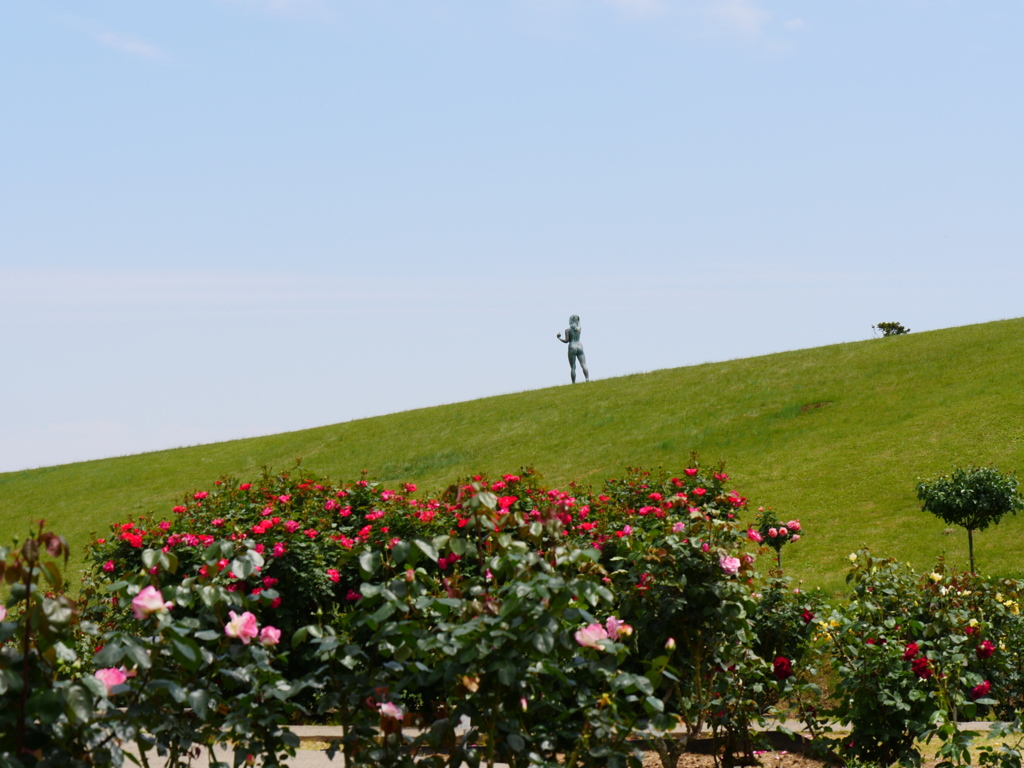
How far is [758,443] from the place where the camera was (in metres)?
21.5

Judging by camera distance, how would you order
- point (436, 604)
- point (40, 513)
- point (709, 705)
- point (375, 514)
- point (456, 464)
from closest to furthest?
point (436, 604), point (709, 705), point (375, 514), point (456, 464), point (40, 513)

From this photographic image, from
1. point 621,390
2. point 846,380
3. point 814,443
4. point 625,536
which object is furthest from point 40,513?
point 625,536

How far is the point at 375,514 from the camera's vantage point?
27.5 feet

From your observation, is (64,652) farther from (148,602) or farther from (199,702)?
(199,702)

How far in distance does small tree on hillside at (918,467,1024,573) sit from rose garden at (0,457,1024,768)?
15.8 feet

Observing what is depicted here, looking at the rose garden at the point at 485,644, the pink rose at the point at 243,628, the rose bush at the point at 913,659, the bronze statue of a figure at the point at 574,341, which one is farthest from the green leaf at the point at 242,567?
the bronze statue of a figure at the point at 574,341

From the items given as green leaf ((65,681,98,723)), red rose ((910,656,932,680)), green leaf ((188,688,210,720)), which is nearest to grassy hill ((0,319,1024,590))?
red rose ((910,656,932,680))

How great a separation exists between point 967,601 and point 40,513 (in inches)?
1005

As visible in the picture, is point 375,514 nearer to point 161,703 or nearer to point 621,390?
point 161,703

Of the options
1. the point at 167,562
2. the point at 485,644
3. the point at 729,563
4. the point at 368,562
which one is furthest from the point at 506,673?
the point at 729,563

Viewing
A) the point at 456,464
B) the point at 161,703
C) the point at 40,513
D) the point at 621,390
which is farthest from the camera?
the point at 621,390

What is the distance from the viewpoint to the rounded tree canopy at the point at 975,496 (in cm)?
1215

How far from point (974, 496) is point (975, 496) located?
19mm

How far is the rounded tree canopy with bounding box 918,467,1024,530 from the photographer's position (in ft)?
39.9
